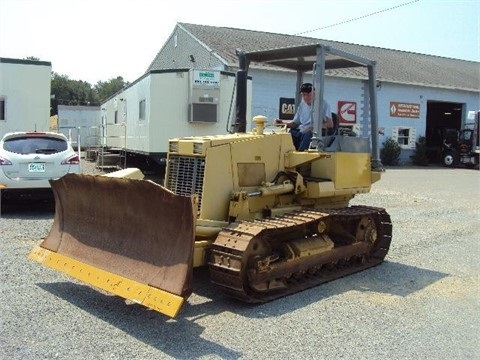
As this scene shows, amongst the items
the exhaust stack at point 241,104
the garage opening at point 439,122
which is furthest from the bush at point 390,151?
the exhaust stack at point 241,104

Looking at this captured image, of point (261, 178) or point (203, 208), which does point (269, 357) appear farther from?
point (261, 178)

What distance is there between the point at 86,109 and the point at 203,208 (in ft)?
102

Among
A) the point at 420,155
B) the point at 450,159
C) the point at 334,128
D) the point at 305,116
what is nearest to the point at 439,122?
the point at 450,159

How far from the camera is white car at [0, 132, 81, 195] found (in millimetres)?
9547

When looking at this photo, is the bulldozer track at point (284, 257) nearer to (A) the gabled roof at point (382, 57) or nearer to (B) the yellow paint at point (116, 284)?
(B) the yellow paint at point (116, 284)

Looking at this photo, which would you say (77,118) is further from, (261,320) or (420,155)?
(261,320)

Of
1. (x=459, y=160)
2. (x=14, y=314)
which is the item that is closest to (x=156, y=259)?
(x=14, y=314)

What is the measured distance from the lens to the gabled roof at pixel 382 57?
84.5 feet

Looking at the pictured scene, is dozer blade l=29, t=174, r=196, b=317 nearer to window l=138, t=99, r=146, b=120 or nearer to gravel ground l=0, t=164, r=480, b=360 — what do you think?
gravel ground l=0, t=164, r=480, b=360

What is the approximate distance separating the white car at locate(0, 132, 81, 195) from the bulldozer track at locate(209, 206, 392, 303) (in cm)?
550

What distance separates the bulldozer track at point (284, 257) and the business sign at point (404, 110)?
2340 cm

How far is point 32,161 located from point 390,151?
22.2 m

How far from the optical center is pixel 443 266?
23.2ft

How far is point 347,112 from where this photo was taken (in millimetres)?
26422
